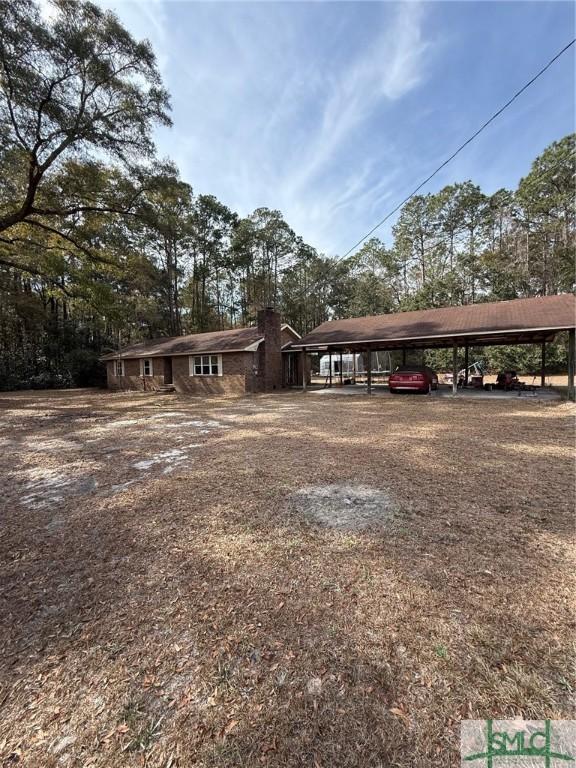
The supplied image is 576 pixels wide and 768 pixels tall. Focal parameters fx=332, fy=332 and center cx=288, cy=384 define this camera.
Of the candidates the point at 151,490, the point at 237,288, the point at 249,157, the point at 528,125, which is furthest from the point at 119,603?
the point at 237,288

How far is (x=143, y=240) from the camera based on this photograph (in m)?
20.6

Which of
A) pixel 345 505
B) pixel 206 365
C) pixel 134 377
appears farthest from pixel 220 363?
pixel 345 505

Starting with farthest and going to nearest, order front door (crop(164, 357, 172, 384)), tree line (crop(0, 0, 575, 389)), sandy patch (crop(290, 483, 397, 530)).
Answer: front door (crop(164, 357, 172, 384)) → tree line (crop(0, 0, 575, 389)) → sandy patch (crop(290, 483, 397, 530))

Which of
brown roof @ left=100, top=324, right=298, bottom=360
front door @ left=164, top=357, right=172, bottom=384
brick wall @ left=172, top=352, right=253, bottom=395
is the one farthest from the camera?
front door @ left=164, top=357, right=172, bottom=384

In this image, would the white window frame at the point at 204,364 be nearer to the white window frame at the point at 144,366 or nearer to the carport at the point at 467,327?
the white window frame at the point at 144,366

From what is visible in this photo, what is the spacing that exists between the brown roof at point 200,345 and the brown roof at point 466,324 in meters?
2.82

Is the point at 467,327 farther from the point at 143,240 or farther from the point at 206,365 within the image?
the point at 143,240

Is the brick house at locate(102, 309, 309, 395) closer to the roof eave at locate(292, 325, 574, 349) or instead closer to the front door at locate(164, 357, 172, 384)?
the front door at locate(164, 357, 172, 384)

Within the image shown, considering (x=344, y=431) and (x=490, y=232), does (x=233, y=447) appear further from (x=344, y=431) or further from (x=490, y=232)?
(x=490, y=232)

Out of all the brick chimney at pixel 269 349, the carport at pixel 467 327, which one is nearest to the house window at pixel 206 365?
the brick chimney at pixel 269 349

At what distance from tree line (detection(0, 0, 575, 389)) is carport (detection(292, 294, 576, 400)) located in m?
9.82

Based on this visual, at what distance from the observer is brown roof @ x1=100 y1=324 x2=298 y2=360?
18203 mm

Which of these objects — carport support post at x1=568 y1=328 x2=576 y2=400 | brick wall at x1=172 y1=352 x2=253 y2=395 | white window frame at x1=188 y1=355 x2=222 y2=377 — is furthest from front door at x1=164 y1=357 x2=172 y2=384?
carport support post at x1=568 y1=328 x2=576 y2=400

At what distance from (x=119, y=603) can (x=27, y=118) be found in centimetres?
1644
